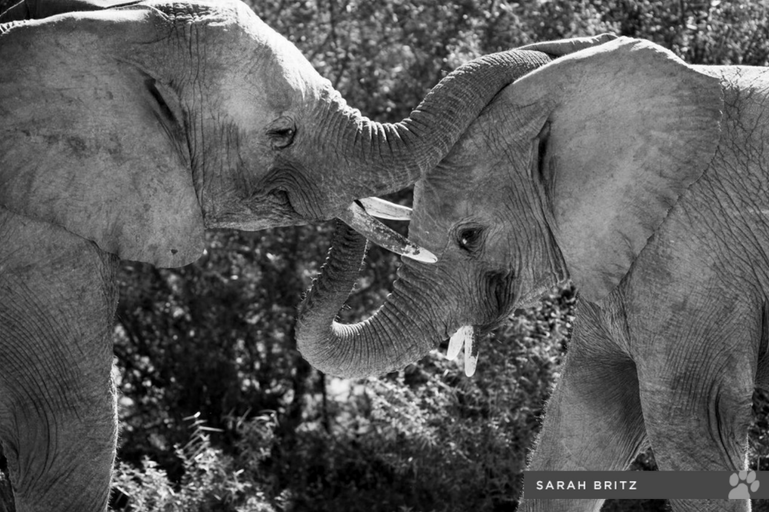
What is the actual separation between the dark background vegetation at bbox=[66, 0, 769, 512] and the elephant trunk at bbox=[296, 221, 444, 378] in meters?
2.10

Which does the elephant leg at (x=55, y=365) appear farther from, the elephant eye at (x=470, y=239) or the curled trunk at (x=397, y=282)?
the elephant eye at (x=470, y=239)

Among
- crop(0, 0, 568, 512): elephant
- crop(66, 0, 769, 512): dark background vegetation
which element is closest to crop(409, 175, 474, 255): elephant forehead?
crop(0, 0, 568, 512): elephant

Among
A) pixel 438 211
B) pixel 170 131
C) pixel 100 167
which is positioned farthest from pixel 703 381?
pixel 100 167

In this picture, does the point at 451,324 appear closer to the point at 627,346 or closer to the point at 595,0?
the point at 627,346

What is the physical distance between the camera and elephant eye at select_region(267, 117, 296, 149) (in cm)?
511

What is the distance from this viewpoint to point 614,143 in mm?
5449

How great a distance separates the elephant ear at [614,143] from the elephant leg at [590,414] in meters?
0.40

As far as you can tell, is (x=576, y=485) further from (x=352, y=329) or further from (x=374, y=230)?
(x=374, y=230)

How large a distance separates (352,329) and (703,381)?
126 centimetres

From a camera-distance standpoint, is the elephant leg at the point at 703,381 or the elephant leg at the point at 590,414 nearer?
the elephant leg at the point at 703,381

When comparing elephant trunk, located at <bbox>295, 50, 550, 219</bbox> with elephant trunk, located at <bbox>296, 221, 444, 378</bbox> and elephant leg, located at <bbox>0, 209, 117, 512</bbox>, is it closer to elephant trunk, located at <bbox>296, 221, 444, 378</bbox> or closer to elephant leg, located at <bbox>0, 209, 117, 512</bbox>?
elephant trunk, located at <bbox>296, 221, 444, 378</bbox>

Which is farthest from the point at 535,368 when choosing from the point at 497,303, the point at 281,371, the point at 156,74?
the point at 156,74

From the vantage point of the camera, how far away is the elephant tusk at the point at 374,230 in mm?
5379

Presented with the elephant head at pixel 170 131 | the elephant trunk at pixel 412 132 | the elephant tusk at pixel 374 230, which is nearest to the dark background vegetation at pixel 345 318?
the elephant tusk at pixel 374 230
